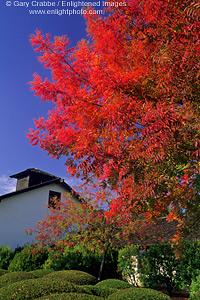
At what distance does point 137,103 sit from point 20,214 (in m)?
17.8

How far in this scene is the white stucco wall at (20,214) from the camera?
21.0 metres

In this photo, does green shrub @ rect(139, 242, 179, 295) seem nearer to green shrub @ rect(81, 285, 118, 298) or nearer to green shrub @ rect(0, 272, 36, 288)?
green shrub @ rect(0, 272, 36, 288)

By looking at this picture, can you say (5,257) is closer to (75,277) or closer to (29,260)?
(29,260)

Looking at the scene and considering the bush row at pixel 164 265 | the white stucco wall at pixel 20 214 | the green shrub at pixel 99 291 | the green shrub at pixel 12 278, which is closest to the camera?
the green shrub at pixel 99 291

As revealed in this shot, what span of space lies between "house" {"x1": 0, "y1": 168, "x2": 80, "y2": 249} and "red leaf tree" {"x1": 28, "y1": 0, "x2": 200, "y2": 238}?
1250cm

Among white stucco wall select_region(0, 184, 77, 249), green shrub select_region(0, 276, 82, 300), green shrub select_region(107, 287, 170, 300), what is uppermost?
white stucco wall select_region(0, 184, 77, 249)

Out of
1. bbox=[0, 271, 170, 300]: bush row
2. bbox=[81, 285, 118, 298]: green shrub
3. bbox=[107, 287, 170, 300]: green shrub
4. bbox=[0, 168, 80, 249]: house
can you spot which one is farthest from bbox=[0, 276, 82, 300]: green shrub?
bbox=[0, 168, 80, 249]: house

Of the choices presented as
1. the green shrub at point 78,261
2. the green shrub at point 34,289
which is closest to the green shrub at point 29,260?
the green shrub at point 78,261

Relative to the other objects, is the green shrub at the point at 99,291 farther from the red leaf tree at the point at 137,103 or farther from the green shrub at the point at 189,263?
the green shrub at the point at 189,263

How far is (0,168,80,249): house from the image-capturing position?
21062mm

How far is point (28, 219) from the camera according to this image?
73.2 feet

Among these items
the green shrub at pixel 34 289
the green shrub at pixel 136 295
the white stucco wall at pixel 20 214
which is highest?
the white stucco wall at pixel 20 214

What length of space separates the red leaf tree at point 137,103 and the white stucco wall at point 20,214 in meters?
13.4

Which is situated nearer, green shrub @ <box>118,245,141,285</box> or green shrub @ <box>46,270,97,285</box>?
green shrub @ <box>46,270,97,285</box>
